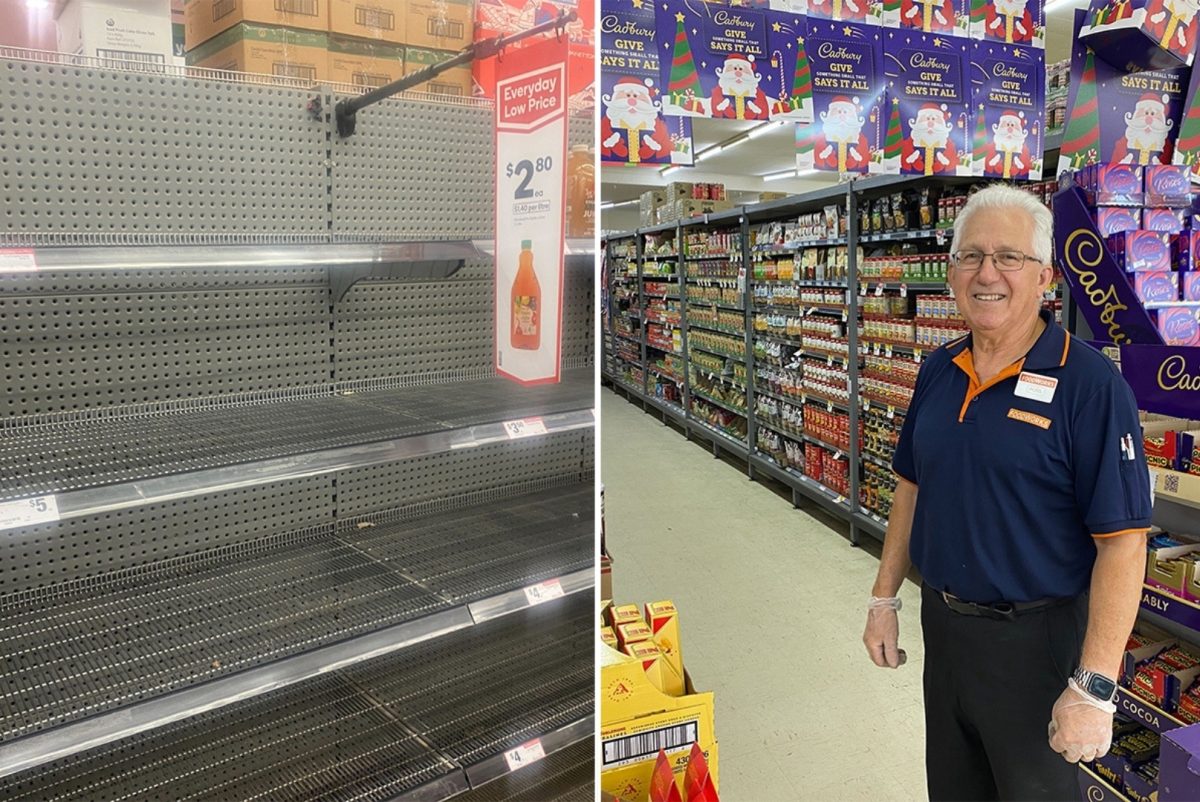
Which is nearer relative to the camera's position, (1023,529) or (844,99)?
(1023,529)

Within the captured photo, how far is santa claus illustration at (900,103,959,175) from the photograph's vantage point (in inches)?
153

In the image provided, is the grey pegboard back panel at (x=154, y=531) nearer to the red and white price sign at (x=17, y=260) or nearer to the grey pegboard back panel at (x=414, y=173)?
the grey pegboard back panel at (x=414, y=173)

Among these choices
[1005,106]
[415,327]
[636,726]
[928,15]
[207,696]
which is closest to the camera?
[207,696]

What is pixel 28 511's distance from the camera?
4.89 ft

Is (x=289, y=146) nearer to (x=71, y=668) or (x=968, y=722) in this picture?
(x=71, y=668)

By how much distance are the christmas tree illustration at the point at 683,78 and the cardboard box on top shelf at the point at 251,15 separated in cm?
166

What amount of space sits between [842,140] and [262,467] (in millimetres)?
2964

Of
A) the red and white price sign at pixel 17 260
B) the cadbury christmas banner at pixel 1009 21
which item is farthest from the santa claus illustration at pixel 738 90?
the red and white price sign at pixel 17 260

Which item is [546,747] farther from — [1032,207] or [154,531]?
[1032,207]

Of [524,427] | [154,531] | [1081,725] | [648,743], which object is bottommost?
[648,743]

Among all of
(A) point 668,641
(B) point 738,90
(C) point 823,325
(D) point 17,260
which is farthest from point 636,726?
(C) point 823,325

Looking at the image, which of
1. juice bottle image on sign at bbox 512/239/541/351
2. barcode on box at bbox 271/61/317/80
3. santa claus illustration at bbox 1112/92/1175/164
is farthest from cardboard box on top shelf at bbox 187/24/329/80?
santa claus illustration at bbox 1112/92/1175/164

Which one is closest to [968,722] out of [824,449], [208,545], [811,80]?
[208,545]

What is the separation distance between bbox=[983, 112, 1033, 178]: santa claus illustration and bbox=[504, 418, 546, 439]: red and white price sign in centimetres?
289
